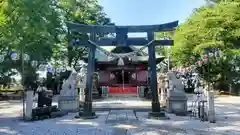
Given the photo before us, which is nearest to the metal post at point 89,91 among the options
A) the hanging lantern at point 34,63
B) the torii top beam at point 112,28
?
the torii top beam at point 112,28

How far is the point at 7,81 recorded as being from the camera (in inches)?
918

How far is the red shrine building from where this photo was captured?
2505 cm

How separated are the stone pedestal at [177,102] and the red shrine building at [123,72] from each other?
12.9 m

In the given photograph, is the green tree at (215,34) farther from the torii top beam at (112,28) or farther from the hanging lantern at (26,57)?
the hanging lantern at (26,57)

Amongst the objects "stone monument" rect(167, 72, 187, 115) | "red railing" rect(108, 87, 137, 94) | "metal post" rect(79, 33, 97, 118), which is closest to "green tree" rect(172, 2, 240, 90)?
"red railing" rect(108, 87, 137, 94)

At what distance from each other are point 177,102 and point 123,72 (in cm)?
1553

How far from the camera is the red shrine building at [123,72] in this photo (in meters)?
25.0

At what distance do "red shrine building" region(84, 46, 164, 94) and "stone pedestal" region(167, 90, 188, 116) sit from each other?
12903mm

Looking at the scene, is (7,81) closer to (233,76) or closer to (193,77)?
(193,77)

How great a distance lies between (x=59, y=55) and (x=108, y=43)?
737 inches

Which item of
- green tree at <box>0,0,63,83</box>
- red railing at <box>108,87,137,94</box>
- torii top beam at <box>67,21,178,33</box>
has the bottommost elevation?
red railing at <box>108,87,137,94</box>

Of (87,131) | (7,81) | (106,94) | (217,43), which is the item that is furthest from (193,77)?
(87,131)

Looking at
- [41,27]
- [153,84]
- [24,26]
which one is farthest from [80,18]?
[153,84]

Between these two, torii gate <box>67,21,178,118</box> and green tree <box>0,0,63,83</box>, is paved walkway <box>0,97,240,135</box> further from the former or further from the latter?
green tree <box>0,0,63,83</box>
